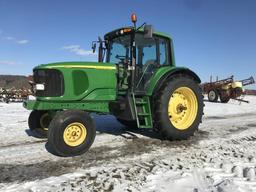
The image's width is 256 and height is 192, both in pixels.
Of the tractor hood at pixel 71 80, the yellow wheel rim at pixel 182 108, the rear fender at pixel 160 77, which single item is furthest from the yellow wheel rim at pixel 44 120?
the yellow wheel rim at pixel 182 108

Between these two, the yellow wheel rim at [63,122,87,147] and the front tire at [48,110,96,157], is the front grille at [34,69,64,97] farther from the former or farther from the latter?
the yellow wheel rim at [63,122,87,147]

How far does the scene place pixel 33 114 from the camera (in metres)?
7.35

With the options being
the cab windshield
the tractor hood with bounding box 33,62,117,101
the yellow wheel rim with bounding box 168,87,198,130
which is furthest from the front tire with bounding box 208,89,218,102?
the tractor hood with bounding box 33,62,117,101

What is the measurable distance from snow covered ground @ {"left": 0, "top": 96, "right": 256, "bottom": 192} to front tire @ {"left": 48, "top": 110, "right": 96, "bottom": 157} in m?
0.16

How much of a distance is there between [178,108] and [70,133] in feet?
8.79

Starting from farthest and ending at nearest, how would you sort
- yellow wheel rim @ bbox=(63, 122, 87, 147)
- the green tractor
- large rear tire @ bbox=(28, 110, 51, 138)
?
large rear tire @ bbox=(28, 110, 51, 138) → the green tractor → yellow wheel rim @ bbox=(63, 122, 87, 147)

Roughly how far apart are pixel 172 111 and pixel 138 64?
1.25 m

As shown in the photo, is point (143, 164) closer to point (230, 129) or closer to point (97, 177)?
point (97, 177)

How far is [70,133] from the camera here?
5.89 metres

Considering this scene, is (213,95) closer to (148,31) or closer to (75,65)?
(148,31)

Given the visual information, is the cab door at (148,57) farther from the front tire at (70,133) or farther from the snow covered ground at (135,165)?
the front tire at (70,133)

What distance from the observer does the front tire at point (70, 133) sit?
5.71 m

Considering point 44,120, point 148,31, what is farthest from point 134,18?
point 44,120

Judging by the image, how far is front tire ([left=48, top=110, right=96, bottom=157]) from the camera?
18.7 feet
